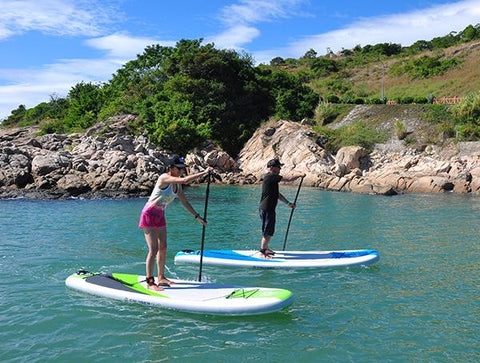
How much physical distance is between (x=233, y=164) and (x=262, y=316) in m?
34.8

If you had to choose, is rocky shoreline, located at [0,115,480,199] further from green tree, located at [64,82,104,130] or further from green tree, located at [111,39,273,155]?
green tree, located at [64,82,104,130]

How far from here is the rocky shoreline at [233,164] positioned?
90.1 feet

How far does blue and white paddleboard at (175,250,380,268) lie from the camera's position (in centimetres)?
1074

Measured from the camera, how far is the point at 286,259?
1103 centimetres

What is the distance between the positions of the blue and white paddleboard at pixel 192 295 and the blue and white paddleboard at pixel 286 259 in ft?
8.11

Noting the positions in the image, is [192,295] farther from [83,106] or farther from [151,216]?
[83,106]

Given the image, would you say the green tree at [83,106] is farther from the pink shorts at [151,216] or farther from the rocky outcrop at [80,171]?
the pink shorts at [151,216]

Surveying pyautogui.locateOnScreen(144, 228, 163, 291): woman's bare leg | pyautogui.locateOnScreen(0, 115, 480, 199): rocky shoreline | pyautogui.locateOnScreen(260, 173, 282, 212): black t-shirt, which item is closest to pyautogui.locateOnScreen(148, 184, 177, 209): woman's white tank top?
pyautogui.locateOnScreen(144, 228, 163, 291): woman's bare leg

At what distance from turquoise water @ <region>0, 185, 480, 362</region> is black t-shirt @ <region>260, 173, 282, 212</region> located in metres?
1.54

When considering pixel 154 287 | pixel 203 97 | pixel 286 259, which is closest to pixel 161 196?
pixel 154 287

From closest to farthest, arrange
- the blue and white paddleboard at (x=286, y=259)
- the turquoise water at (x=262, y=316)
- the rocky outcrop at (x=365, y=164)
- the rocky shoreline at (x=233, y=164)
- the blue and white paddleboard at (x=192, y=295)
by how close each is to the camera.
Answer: the turquoise water at (x=262, y=316) → the blue and white paddleboard at (x=192, y=295) → the blue and white paddleboard at (x=286, y=259) → the rocky shoreline at (x=233, y=164) → the rocky outcrop at (x=365, y=164)

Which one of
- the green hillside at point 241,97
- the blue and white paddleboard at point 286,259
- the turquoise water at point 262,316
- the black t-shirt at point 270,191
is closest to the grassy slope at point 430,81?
the green hillside at point 241,97

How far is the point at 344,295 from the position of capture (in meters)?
8.78

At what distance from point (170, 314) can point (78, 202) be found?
58.5 feet
